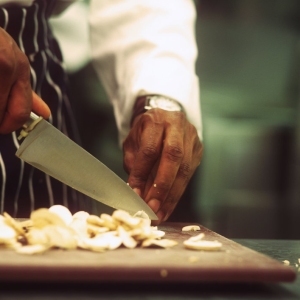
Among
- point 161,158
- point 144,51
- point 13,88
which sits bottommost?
point 161,158

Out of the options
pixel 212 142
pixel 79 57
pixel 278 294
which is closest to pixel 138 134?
pixel 278 294

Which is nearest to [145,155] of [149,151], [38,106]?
[149,151]

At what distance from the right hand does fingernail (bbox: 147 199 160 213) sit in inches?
10.8

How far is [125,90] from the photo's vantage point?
55.6 inches

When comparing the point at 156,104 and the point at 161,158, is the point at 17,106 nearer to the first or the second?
the point at 161,158

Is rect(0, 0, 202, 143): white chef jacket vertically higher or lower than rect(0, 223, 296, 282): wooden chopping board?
higher

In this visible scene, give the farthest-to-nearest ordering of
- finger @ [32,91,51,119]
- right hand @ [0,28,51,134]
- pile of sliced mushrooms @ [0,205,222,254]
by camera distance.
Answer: finger @ [32,91,51,119], right hand @ [0,28,51,134], pile of sliced mushrooms @ [0,205,222,254]

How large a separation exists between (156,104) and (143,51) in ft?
0.75

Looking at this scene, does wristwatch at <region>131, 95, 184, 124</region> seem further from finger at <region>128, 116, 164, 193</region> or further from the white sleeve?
finger at <region>128, 116, 164, 193</region>

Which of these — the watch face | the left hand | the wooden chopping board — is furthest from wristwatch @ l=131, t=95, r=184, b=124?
the wooden chopping board

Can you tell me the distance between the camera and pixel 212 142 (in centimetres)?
242

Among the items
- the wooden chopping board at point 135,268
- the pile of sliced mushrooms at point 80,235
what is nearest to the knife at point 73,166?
the pile of sliced mushrooms at point 80,235

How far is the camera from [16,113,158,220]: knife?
38.2 inches

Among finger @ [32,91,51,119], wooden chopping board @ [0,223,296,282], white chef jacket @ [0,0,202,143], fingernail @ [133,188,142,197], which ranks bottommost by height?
wooden chopping board @ [0,223,296,282]
